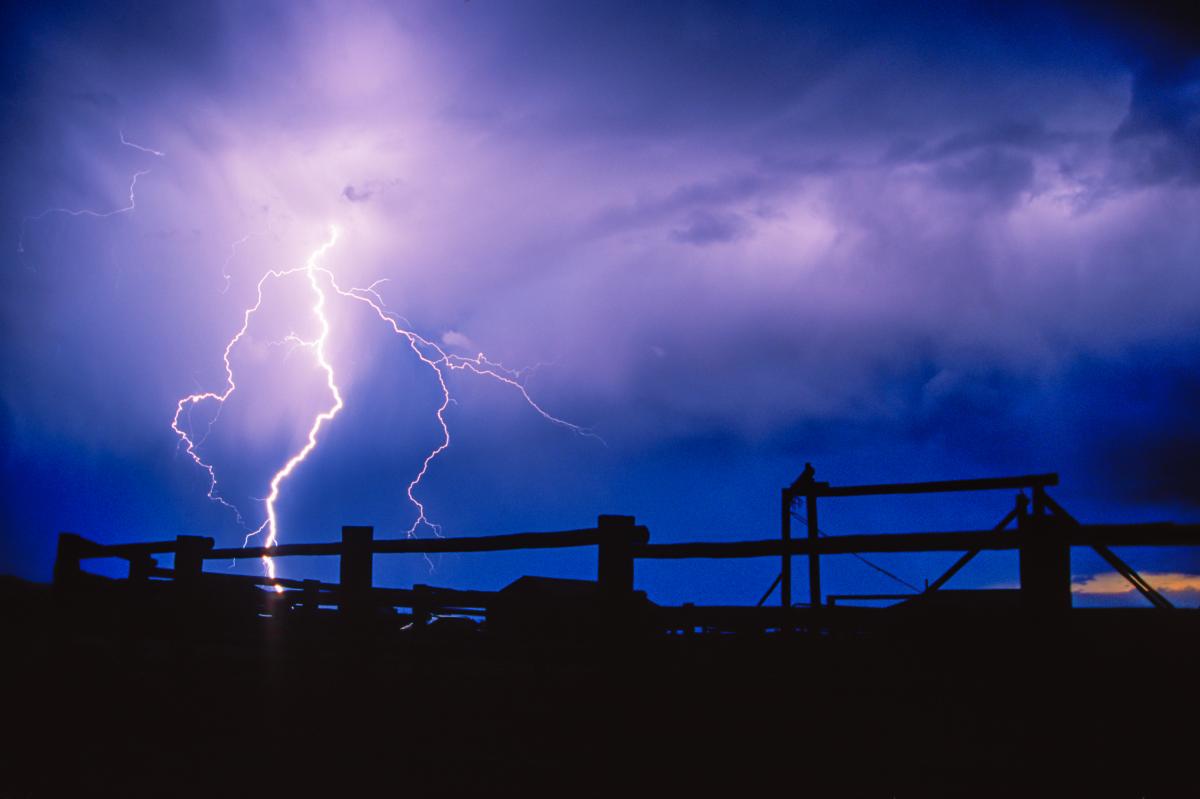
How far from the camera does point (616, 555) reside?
589cm

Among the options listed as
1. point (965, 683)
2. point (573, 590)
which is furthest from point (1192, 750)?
point (573, 590)

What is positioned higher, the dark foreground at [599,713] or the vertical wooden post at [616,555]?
the vertical wooden post at [616,555]

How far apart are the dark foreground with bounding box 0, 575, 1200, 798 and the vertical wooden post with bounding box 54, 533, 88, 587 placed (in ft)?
2.67

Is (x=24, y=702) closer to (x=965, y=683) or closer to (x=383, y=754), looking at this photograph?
(x=383, y=754)

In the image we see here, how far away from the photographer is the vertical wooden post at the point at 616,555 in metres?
5.86

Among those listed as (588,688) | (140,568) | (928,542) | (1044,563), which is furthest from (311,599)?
(1044,563)

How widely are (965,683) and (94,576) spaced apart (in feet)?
32.1

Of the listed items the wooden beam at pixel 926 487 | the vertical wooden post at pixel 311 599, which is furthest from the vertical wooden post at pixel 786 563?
the vertical wooden post at pixel 311 599

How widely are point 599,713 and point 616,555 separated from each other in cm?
115

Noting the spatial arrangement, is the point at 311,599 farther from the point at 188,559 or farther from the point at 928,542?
the point at 928,542

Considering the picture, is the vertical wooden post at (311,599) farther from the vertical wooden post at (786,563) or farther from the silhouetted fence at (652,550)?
the vertical wooden post at (786,563)

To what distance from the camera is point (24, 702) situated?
7555mm

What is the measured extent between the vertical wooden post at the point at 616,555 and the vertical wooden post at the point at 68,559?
7.41 metres

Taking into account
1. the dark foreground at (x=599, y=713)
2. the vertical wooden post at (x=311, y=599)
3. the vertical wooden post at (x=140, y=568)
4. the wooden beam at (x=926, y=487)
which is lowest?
the dark foreground at (x=599, y=713)
